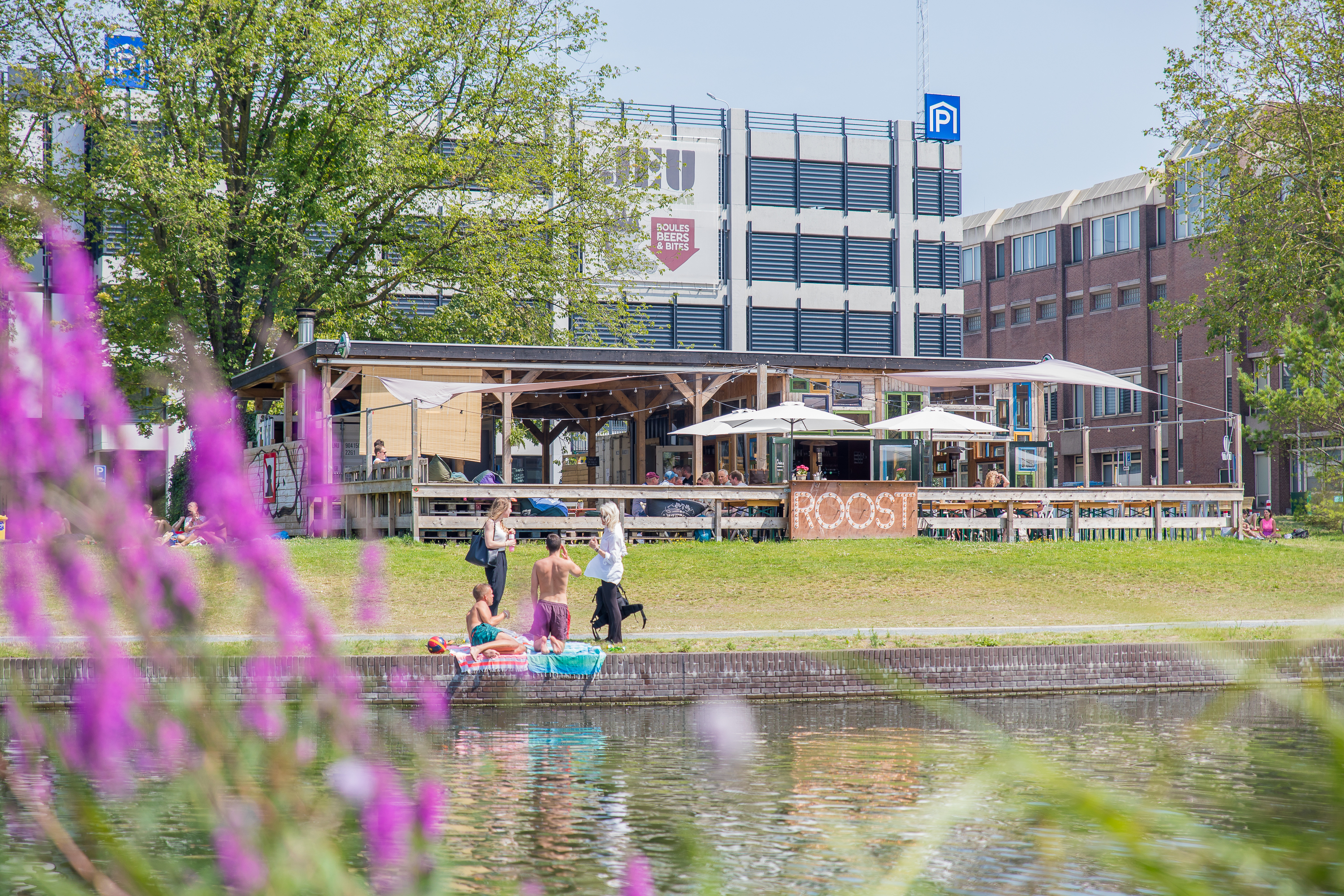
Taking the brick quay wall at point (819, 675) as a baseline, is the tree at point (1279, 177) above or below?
above

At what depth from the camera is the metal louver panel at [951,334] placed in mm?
58156

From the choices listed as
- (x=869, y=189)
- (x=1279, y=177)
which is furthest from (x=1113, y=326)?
(x=1279, y=177)

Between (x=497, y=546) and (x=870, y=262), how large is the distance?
43584 millimetres

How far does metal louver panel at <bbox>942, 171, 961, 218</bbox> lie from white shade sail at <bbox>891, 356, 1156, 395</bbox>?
100 ft

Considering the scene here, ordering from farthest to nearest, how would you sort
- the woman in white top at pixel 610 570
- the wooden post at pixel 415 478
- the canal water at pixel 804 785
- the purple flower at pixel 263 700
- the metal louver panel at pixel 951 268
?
the metal louver panel at pixel 951 268, the wooden post at pixel 415 478, the woman in white top at pixel 610 570, the canal water at pixel 804 785, the purple flower at pixel 263 700

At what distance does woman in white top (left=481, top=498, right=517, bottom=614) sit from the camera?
15.5 metres

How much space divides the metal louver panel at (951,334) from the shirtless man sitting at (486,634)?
155ft

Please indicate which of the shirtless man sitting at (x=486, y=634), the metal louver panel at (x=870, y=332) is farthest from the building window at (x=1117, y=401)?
the shirtless man sitting at (x=486, y=634)

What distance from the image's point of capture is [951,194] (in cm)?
5794

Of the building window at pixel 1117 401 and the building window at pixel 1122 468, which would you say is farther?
the building window at pixel 1122 468

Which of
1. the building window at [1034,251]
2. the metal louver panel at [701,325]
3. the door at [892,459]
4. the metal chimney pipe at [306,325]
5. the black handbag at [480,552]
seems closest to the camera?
the black handbag at [480,552]

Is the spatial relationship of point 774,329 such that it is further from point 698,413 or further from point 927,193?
point 698,413

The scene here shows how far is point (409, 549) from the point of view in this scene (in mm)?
21375

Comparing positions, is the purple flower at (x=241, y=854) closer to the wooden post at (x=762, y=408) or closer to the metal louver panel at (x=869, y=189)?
the wooden post at (x=762, y=408)
